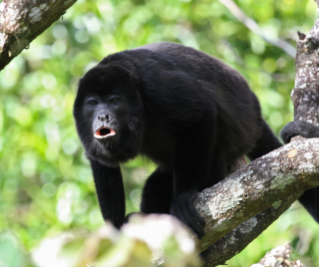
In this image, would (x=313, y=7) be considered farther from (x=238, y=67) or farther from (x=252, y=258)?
(x=252, y=258)

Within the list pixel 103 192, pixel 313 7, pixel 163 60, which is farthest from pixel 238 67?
pixel 103 192

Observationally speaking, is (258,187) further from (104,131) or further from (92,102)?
(92,102)

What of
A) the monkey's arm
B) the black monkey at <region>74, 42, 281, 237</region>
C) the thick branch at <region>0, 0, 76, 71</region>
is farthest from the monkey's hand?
the thick branch at <region>0, 0, 76, 71</region>

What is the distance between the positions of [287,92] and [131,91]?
3.54 m

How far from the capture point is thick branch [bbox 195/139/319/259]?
6.28 feet

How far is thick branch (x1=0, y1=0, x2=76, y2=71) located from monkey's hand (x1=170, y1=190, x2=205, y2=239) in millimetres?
1096

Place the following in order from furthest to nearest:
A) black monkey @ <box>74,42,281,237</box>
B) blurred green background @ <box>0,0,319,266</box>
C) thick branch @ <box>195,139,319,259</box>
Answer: blurred green background @ <box>0,0,319,266</box>, black monkey @ <box>74,42,281,237</box>, thick branch @ <box>195,139,319,259</box>

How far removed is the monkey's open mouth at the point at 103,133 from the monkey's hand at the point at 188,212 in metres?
0.53

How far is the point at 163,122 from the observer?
2553 mm

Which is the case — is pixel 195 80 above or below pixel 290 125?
above

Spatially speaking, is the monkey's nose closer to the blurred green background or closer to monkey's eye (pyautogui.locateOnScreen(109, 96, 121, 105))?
monkey's eye (pyautogui.locateOnScreen(109, 96, 121, 105))

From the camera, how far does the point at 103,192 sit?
265cm

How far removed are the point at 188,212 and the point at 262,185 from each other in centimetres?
41

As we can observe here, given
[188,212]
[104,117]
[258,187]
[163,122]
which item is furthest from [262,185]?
[104,117]
